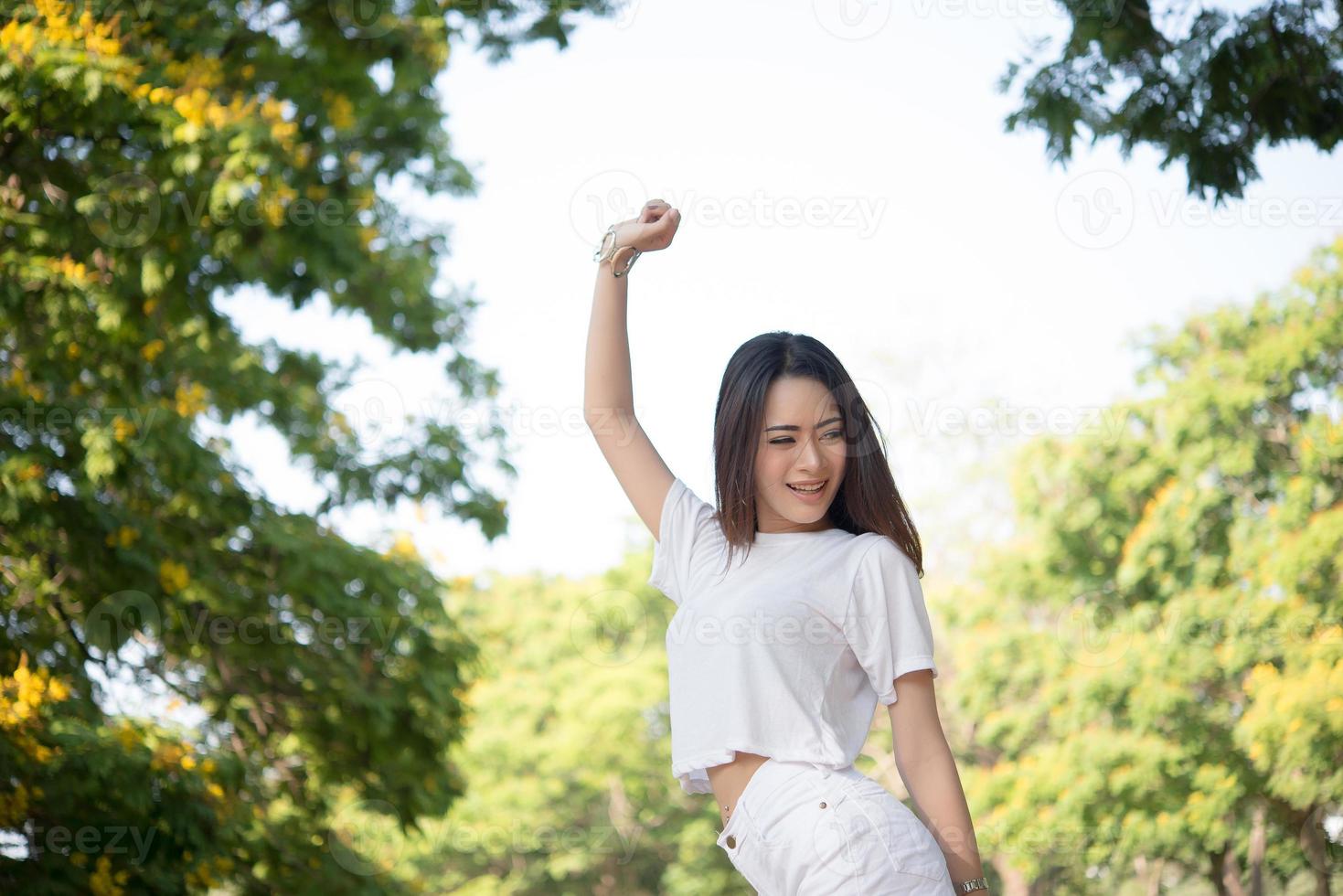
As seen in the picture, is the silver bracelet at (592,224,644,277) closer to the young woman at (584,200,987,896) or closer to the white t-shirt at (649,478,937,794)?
the young woman at (584,200,987,896)

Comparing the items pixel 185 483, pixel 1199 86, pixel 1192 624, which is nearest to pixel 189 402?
pixel 185 483

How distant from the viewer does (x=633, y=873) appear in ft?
83.7

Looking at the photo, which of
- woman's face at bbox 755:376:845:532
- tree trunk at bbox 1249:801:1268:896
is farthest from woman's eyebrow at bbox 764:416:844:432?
tree trunk at bbox 1249:801:1268:896

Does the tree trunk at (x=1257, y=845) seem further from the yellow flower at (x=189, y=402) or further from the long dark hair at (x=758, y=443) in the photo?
the long dark hair at (x=758, y=443)

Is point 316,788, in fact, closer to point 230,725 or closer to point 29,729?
point 230,725

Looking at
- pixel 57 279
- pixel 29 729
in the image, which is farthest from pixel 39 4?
pixel 29 729

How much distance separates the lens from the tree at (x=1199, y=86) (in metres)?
4.18

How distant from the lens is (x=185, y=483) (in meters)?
6.68

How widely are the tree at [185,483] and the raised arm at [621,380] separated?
3179mm

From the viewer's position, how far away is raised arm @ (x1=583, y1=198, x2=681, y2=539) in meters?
2.27

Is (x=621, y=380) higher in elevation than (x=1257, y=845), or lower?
lower

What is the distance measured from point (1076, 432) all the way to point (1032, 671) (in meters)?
2.88

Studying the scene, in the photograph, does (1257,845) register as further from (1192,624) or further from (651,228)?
(651,228)

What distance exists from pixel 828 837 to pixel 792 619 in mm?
315
